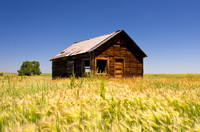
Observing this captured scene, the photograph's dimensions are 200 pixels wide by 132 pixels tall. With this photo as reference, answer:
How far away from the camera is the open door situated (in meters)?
15.4

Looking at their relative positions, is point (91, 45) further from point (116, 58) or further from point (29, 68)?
point (29, 68)

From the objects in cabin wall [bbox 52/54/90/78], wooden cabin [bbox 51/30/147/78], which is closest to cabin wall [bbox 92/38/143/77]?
wooden cabin [bbox 51/30/147/78]

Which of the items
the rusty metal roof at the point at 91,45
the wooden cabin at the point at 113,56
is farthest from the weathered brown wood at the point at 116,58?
the rusty metal roof at the point at 91,45

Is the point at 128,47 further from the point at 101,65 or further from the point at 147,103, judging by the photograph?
the point at 147,103

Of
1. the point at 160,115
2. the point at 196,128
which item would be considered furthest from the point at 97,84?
the point at 196,128

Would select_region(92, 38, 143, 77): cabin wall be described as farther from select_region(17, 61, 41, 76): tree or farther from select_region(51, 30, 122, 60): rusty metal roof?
select_region(17, 61, 41, 76): tree

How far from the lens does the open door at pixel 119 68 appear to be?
50.6 feet

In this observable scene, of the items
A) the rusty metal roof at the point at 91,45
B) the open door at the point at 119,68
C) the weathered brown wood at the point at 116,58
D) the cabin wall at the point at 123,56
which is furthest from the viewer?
the open door at the point at 119,68

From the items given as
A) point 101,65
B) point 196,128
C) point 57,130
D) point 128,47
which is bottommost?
point 57,130

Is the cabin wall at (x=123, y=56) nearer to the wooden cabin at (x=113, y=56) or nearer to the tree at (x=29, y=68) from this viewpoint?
the wooden cabin at (x=113, y=56)

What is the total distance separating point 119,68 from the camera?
15.6 metres

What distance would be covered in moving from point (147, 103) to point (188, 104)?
837 mm

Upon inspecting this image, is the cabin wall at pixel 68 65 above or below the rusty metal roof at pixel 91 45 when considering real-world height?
below

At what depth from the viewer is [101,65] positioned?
738 inches
